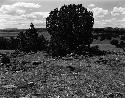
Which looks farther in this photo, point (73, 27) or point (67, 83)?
point (73, 27)

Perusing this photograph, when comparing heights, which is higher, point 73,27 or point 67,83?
point 73,27

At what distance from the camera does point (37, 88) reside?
977 inches

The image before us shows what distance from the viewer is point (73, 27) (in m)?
60.8

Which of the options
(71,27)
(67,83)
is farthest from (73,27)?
(67,83)

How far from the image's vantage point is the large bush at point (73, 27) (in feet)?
197

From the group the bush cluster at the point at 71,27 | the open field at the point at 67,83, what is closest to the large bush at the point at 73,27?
the bush cluster at the point at 71,27

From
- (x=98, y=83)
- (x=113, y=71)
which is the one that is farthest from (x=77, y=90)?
(x=113, y=71)

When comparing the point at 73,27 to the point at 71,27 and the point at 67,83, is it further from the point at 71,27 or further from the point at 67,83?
the point at 67,83

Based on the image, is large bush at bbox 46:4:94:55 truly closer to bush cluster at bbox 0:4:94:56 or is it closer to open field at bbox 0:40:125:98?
bush cluster at bbox 0:4:94:56

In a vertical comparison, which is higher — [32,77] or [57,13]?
[57,13]

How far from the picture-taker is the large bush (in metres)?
60.1

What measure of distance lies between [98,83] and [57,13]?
37776 mm

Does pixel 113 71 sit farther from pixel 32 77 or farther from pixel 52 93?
pixel 52 93

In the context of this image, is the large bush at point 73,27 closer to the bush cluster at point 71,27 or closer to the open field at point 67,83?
the bush cluster at point 71,27
